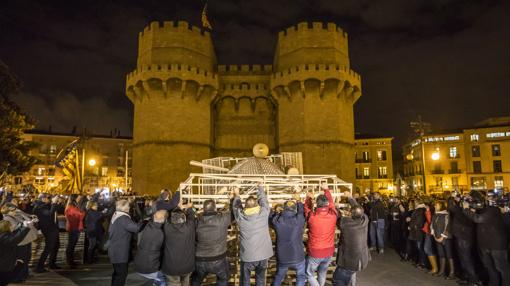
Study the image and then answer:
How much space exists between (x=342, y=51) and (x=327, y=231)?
23.1 meters

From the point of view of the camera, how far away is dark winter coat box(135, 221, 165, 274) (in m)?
5.13

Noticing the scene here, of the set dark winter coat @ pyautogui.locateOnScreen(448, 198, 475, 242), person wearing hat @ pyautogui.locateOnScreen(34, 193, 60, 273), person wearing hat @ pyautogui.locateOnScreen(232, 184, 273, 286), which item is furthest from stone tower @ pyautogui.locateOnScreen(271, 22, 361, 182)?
person wearing hat @ pyautogui.locateOnScreen(232, 184, 273, 286)

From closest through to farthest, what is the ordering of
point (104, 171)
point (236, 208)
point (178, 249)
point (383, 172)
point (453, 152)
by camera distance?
point (178, 249), point (236, 208), point (453, 152), point (383, 172), point (104, 171)

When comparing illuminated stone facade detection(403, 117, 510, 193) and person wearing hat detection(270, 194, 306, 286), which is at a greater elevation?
illuminated stone facade detection(403, 117, 510, 193)

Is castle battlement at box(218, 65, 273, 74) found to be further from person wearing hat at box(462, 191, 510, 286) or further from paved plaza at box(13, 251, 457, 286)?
person wearing hat at box(462, 191, 510, 286)

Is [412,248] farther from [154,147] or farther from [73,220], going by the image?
[154,147]

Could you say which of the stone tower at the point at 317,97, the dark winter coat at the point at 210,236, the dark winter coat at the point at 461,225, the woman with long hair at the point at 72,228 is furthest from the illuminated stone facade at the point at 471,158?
the dark winter coat at the point at 210,236

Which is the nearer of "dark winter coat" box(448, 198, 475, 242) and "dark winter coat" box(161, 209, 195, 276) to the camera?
"dark winter coat" box(161, 209, 195, 276)

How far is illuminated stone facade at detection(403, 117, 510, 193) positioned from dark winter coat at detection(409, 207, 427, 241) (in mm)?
40035

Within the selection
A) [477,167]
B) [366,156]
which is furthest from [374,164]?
[477,167]

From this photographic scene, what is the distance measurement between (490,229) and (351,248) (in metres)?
3.14

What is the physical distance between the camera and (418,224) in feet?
29.5

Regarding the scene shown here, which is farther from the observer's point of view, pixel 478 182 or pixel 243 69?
pixel 478 182

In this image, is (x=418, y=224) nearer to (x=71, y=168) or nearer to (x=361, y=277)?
(x=361, y=277)
